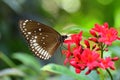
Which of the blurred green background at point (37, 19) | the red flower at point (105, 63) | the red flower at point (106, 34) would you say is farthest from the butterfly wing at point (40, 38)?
the red flower at point (105, 63)

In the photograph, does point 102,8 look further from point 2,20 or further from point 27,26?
point 27,26

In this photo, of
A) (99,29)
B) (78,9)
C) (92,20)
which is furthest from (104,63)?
(78,9)

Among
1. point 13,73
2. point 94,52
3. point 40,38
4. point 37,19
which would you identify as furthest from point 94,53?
point 37,19

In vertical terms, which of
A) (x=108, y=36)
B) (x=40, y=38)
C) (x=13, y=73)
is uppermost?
(x=13, y=73)

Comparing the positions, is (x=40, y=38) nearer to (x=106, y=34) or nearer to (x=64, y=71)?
(x=64, y=71)

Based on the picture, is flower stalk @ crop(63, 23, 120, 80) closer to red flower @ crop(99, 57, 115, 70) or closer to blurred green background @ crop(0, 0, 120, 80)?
red flower @ crop(99, 57, 115, 70)
